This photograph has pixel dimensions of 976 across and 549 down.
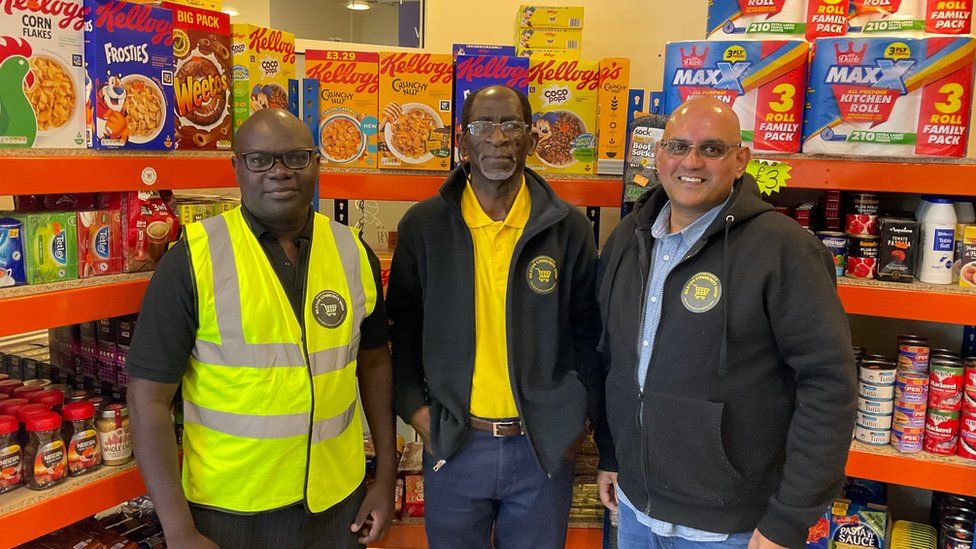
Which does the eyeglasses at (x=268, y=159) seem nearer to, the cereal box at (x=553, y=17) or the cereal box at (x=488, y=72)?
the cereal box at (x=488, y=72)

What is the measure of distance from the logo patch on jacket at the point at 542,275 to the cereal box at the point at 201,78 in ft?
3.65

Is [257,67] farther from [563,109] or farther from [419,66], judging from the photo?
[563,109]

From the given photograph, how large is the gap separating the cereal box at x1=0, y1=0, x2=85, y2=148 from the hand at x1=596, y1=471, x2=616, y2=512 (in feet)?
5.85

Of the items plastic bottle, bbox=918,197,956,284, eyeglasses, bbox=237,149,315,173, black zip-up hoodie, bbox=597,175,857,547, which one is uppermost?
eyeglasses, bbox=237,149,315,173

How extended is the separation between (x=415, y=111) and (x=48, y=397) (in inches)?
60.5

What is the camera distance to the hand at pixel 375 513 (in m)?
2.10

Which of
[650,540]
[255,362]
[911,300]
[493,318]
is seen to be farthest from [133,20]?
[911,300]

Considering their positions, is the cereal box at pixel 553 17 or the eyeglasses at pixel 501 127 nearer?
the eyeglasses at pixel 501 127

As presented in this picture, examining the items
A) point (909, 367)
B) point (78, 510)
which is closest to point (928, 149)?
point (909, 367)

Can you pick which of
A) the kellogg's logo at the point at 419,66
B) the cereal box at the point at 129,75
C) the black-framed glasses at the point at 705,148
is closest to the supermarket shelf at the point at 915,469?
the black-framed glasses at the point at 705,148

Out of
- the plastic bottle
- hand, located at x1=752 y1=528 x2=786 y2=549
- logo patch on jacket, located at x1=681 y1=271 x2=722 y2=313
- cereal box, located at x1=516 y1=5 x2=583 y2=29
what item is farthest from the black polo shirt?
the plastic bottle

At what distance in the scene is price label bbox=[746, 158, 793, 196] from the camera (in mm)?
2490

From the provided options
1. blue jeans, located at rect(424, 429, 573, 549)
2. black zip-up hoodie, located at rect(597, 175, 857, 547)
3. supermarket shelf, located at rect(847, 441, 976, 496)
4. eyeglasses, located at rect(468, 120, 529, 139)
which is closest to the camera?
black zip-up hoodie, located at rect(597, 175, 857, 547)

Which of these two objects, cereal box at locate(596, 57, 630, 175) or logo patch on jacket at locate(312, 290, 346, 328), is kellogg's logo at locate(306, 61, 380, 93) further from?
logo patch on jacket at locate(312, 290, 346, 328)
